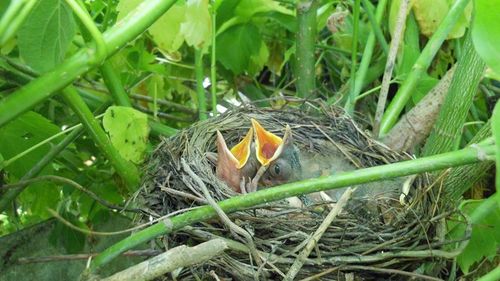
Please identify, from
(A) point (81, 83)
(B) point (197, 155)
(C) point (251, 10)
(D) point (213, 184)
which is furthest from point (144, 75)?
(D) point (213, 184)

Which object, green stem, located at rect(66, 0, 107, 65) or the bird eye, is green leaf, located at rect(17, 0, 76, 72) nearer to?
green stem, located at rect(66, 0, 107, 65)

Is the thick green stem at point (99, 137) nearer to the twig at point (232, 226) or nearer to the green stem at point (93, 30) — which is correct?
the twig at point (232, 226)

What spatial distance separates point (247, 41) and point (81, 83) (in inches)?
14.7

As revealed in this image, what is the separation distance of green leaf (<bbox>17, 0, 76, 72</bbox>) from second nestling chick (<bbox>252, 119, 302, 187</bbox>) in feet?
→ 2.19

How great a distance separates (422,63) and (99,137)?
→ 575mm

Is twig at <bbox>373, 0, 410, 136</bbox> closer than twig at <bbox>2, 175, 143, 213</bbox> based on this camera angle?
No

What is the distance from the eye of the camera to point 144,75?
1783mm

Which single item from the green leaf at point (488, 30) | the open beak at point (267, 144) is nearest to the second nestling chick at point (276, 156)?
the open beak at point (267, 144)

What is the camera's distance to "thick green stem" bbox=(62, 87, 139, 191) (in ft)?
3.75

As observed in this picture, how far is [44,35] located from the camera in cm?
94

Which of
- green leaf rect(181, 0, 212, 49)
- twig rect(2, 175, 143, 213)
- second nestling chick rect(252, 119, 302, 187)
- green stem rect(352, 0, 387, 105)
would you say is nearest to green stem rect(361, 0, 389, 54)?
green stem rect(352, 0, 387, 105)

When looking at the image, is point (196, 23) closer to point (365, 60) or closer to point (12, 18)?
point (365, 60)

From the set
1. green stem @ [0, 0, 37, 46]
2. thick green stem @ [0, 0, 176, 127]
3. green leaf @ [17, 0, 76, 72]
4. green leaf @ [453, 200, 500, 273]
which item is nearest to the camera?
green stem @ [0, 0, 37, 46]

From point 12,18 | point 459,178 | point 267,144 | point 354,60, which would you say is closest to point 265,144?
point 267,144
